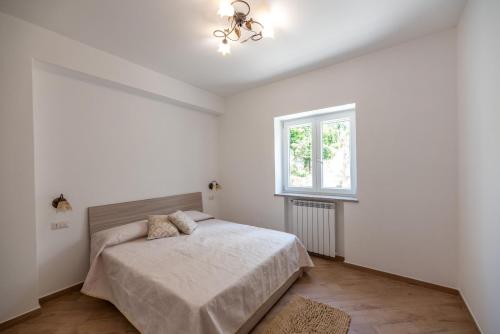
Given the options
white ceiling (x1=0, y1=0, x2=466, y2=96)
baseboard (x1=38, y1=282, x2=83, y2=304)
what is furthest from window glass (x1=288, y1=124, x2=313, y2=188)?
baseboard (x1=38, y1=282, x2=83, y2=304)

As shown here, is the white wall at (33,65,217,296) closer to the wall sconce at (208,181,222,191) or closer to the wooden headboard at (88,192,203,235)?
the wooden headboard at (88,192,203,235)

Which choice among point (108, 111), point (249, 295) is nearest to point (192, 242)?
point (249, 295)

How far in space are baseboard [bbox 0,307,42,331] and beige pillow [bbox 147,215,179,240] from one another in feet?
3.55

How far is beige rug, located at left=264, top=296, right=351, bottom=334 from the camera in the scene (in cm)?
169

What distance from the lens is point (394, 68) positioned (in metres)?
2.39

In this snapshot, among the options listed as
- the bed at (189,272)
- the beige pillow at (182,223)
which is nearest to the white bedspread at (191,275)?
the bed at (189,272)

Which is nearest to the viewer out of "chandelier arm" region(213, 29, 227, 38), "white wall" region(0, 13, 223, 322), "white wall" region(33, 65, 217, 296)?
"white wall" region(0, 13, 223, 322)

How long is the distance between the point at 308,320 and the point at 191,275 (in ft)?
3.56

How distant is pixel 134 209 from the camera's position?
285 centimetres

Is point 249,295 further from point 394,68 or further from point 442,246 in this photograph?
point 394,68

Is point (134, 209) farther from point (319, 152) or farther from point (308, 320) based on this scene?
point (319, 152)

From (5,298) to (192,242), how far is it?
5.25 feet

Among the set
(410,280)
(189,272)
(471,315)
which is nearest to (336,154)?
(410,280)

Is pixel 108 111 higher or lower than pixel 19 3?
lower
